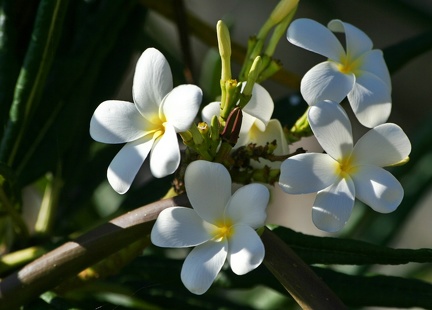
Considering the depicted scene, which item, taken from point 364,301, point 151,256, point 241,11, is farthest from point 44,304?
point 241,11

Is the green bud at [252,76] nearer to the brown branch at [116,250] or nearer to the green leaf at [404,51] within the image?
the brown branch at [116,250]

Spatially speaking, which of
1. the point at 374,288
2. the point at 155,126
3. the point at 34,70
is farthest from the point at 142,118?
the point at 374,288

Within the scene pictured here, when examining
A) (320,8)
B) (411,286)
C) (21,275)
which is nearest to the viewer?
(21,275)

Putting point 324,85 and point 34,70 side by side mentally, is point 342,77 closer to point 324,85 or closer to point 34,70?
point 324,85

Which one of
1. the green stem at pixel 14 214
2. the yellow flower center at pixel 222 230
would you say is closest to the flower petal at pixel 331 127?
the yellow flower center at pixel 222 230

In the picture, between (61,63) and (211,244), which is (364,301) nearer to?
(211,244)

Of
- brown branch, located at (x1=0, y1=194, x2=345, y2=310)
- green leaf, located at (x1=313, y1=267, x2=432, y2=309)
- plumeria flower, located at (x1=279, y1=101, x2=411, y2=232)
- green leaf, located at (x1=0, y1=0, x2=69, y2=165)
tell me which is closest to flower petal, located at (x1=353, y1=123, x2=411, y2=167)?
plumeria flower, located at (x1=279, y1=101, x2=411, y2=232)

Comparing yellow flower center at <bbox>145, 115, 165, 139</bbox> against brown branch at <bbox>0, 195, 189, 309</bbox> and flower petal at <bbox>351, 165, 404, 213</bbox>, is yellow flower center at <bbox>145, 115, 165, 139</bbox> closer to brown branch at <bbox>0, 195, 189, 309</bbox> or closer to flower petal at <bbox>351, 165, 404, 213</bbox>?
brown branch at <bbox>0, 195, 189, 309</bbox>
